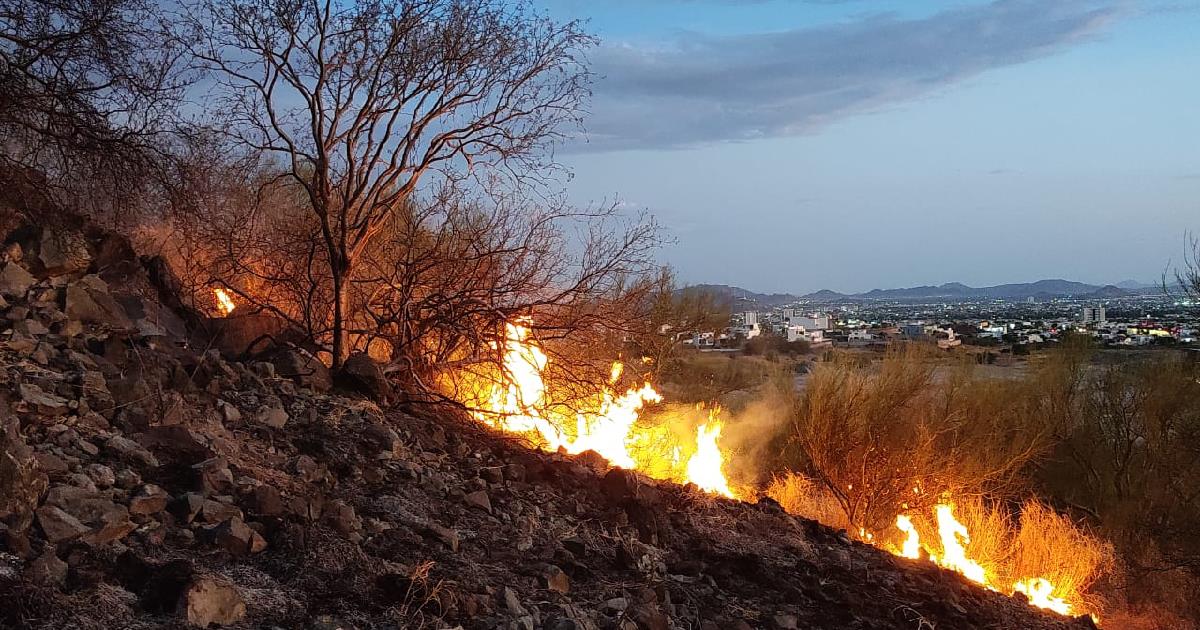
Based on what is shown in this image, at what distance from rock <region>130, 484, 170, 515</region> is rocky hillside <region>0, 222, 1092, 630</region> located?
1cm

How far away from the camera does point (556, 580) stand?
5305 millimetres

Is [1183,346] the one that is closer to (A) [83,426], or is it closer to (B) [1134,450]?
(B) [1134,450]

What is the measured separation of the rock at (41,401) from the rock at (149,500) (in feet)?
3.31

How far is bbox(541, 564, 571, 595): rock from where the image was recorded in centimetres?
526

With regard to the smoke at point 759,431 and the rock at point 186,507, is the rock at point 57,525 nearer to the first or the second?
the rock at point 186,507

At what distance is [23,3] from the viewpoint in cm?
844

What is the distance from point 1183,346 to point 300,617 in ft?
99.1

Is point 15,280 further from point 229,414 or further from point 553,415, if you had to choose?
point 553,415

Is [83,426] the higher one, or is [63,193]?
[63,193]

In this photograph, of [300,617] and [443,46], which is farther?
[443,46]

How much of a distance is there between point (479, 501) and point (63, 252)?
15.0 feet

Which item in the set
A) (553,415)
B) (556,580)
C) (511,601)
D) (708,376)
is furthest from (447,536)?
(708,376)

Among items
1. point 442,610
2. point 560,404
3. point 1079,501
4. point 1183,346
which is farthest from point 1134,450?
point 442,610

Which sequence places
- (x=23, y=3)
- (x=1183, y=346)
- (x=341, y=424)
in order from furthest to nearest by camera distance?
(x=1183, y=346) → (x=23, y=3) → (x=341, y=424)
